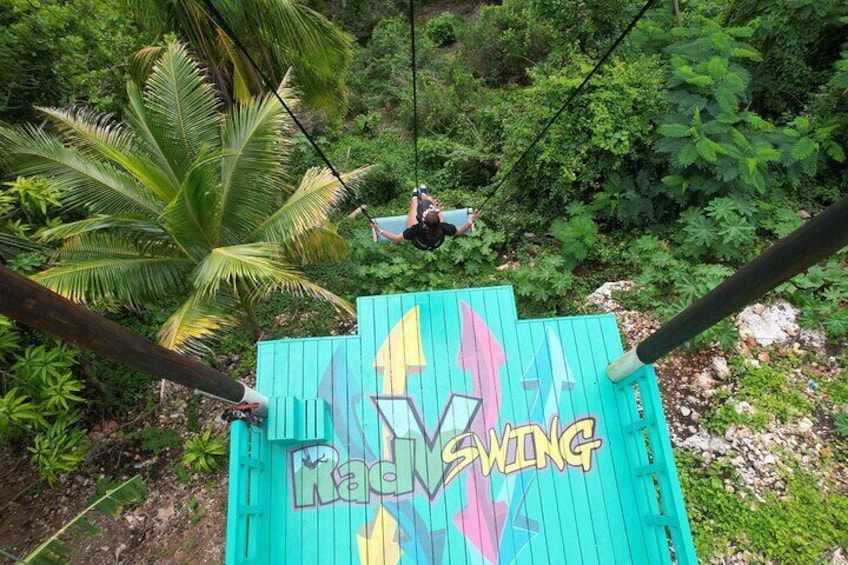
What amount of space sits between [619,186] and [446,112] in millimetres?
5232

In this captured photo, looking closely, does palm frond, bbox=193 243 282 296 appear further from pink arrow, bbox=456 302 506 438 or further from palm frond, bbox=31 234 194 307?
pink arrow, bbox=456 302 506 438

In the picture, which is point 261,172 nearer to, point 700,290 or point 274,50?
point 274,50

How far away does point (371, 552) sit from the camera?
4383 millimetres

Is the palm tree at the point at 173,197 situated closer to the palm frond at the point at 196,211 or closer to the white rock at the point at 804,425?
the palm frond at the point at 196,211

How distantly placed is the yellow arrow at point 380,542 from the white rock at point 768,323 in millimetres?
5347

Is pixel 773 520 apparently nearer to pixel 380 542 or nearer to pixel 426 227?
pixel 380 542

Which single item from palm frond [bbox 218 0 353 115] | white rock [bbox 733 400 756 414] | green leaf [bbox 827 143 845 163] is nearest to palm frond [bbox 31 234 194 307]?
palm frond [bbox 218 0 353 115]

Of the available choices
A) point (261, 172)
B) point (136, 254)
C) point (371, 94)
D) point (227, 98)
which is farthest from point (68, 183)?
point (371, 94)

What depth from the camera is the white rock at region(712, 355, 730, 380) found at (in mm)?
6113

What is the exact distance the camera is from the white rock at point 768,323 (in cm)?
638

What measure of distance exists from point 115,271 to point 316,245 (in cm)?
232

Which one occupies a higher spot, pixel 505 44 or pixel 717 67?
pixel 505 44

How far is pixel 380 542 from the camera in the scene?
4.41 metres

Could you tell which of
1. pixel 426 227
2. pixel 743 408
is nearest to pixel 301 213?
pixel 426 227
